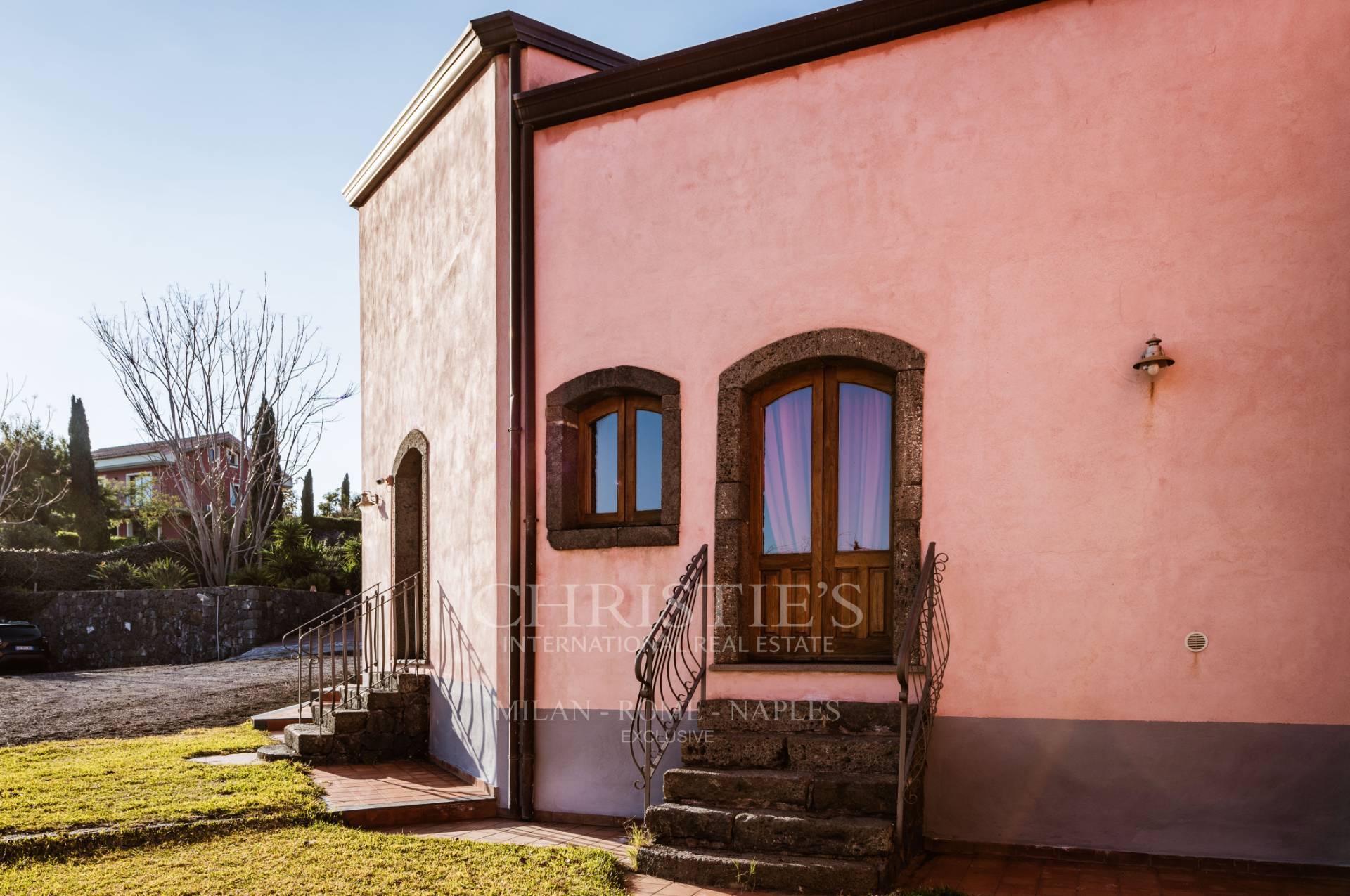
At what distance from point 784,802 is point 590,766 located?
5.92 feet

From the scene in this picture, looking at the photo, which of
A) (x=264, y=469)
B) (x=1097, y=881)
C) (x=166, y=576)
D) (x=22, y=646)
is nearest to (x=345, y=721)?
(x=1097, y=881)

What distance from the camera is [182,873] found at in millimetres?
4699

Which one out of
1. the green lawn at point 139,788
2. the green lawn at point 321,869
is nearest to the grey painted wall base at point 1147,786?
the green lawn at point 321,869

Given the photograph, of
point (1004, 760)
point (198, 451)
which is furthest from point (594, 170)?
point (198, 451)

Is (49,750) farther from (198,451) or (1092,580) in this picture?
(198,451)

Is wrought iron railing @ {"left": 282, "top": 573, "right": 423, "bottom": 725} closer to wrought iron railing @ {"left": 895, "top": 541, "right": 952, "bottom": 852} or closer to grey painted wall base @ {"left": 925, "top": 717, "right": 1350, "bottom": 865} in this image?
wrought iron railing @ {"left": 895, "top": 541, "right": 952, "bottom": 852}

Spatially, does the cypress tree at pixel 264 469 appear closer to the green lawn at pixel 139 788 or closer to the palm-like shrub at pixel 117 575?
the palm-like shrub at pixel 117 575

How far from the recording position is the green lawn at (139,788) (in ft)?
18.1

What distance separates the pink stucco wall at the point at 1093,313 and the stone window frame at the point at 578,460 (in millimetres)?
139

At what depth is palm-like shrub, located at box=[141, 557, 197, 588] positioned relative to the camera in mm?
18750

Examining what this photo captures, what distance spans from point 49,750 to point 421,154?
5.85m

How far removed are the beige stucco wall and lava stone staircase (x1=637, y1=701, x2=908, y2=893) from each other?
6.42 feet

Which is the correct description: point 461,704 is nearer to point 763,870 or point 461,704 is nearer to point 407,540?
point 407,540

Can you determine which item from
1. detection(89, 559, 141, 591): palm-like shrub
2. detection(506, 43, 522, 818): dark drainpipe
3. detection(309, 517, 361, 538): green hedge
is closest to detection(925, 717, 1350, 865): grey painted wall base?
detection(506, 43, 522, 818): dark drainpipe
